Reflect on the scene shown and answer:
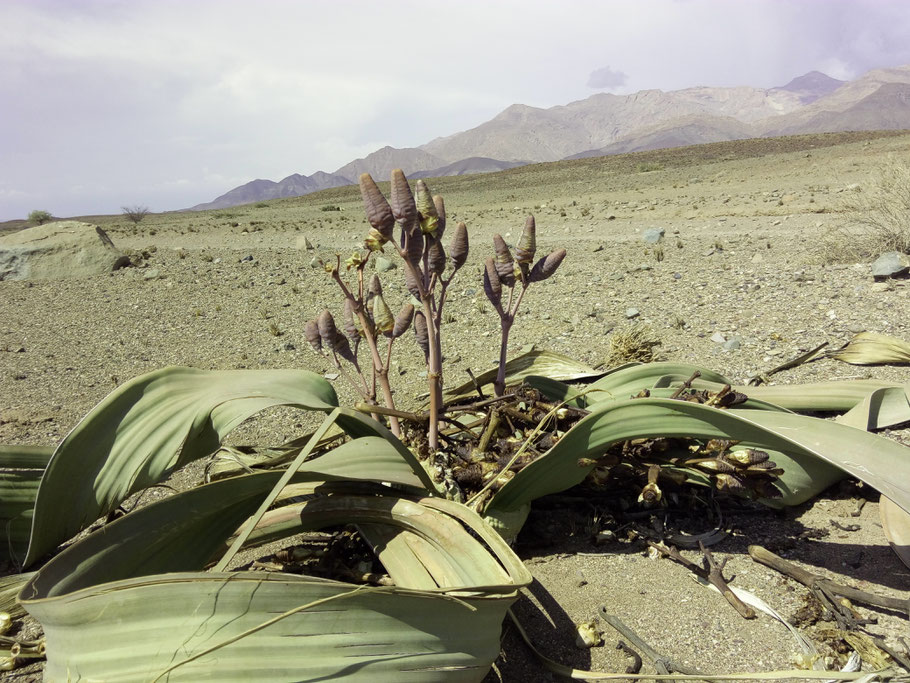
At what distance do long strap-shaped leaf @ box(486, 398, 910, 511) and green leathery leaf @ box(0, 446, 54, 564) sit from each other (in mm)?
811

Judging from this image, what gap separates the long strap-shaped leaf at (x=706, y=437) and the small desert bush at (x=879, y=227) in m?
2.99

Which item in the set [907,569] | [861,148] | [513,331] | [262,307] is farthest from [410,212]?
[861,148]

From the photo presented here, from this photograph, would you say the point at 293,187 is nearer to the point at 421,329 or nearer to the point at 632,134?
the point at 632,134

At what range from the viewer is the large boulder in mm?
5766

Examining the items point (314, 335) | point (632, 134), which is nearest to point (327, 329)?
point (314, 335)

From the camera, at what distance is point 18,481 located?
1100 millimetres

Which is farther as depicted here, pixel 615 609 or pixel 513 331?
pixel 513 331

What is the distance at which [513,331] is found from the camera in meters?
2.85

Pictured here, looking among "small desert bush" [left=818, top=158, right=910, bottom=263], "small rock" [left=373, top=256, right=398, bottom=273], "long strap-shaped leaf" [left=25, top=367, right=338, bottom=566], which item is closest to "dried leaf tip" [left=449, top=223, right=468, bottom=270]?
"long strap-shaped leaf" [left=25, top=367, right=338, bottom=566]

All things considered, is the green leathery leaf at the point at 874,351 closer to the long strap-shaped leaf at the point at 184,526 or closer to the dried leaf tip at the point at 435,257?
the dried leaf tip at the point at 435,257

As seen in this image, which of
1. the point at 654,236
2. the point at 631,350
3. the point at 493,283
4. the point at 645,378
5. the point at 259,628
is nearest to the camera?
the point at 259,628

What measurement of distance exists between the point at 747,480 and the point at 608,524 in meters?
0.26

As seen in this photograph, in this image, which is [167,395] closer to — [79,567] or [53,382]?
[79,567]

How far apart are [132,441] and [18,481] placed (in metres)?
0.35
